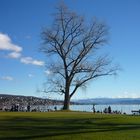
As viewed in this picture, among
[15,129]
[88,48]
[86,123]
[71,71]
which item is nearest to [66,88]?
[71,71]

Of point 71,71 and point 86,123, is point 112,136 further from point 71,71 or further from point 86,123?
point 71,71

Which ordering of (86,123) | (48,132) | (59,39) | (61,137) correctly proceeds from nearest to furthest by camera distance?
1. (61,137)
2. (48,132)
3. (86,123)
4. (59,39)

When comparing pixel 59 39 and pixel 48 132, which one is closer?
pixel 48 132

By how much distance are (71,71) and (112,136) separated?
37.3 meters

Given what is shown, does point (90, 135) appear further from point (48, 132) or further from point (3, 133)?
point (3, 133)

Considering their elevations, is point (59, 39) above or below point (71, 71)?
above

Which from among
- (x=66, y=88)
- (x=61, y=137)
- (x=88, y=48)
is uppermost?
(x=88, y=48)

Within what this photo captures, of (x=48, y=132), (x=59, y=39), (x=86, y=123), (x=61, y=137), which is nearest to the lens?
(x=61, y=137)

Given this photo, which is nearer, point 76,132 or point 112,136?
point 112,136

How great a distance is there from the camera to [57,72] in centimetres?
5953

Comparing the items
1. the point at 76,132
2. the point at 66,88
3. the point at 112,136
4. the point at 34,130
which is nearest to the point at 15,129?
the point at 34,130

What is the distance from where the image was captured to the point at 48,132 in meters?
23.7

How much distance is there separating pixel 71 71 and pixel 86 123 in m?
29.0

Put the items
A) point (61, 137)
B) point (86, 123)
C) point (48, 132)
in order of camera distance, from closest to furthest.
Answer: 1. point (61, 137)
2. point (48, 132)
3. point (86, 123)
